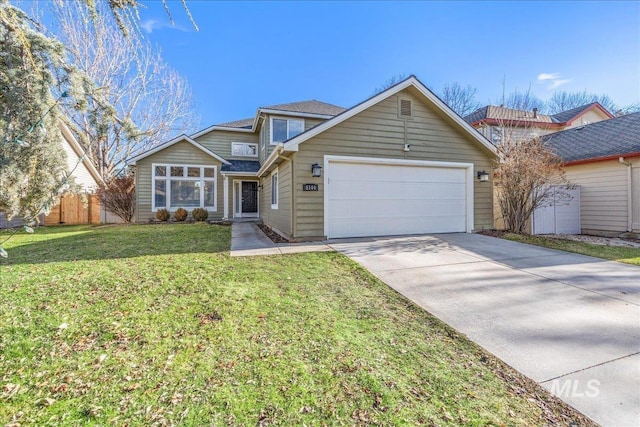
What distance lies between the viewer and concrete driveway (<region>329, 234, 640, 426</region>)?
7.14ft

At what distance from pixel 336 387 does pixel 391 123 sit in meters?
7.69

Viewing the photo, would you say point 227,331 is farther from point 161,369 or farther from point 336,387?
point 336,387

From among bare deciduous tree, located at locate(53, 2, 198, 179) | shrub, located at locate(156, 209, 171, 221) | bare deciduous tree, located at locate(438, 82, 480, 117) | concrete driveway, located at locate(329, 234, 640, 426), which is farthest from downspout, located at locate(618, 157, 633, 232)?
bare deciduous tree, located at locate(53, 2, 198, 179)

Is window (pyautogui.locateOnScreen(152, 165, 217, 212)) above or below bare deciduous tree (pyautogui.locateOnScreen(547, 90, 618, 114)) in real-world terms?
A: below

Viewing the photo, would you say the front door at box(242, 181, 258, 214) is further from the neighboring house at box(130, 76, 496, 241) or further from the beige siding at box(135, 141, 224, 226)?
the neighboring house at box(130, 76, 496, 241)

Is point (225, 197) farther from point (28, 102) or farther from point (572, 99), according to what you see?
point (572, 99)

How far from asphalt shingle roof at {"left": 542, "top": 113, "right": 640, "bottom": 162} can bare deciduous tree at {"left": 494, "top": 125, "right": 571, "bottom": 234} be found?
2274 mm

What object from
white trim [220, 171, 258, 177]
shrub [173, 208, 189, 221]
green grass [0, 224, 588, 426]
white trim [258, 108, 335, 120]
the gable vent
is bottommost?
green grass [0, 224, 588, 426]

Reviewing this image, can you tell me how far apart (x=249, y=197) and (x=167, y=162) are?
4379mm

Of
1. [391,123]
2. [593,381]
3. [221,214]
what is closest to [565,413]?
[593,381]

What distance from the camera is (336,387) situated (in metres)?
2.07

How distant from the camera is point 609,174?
9977mm

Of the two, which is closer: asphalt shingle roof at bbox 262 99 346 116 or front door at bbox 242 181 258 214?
asphalt shingle roof at bbox 262 99 346 116

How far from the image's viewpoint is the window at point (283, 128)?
13297 mm
